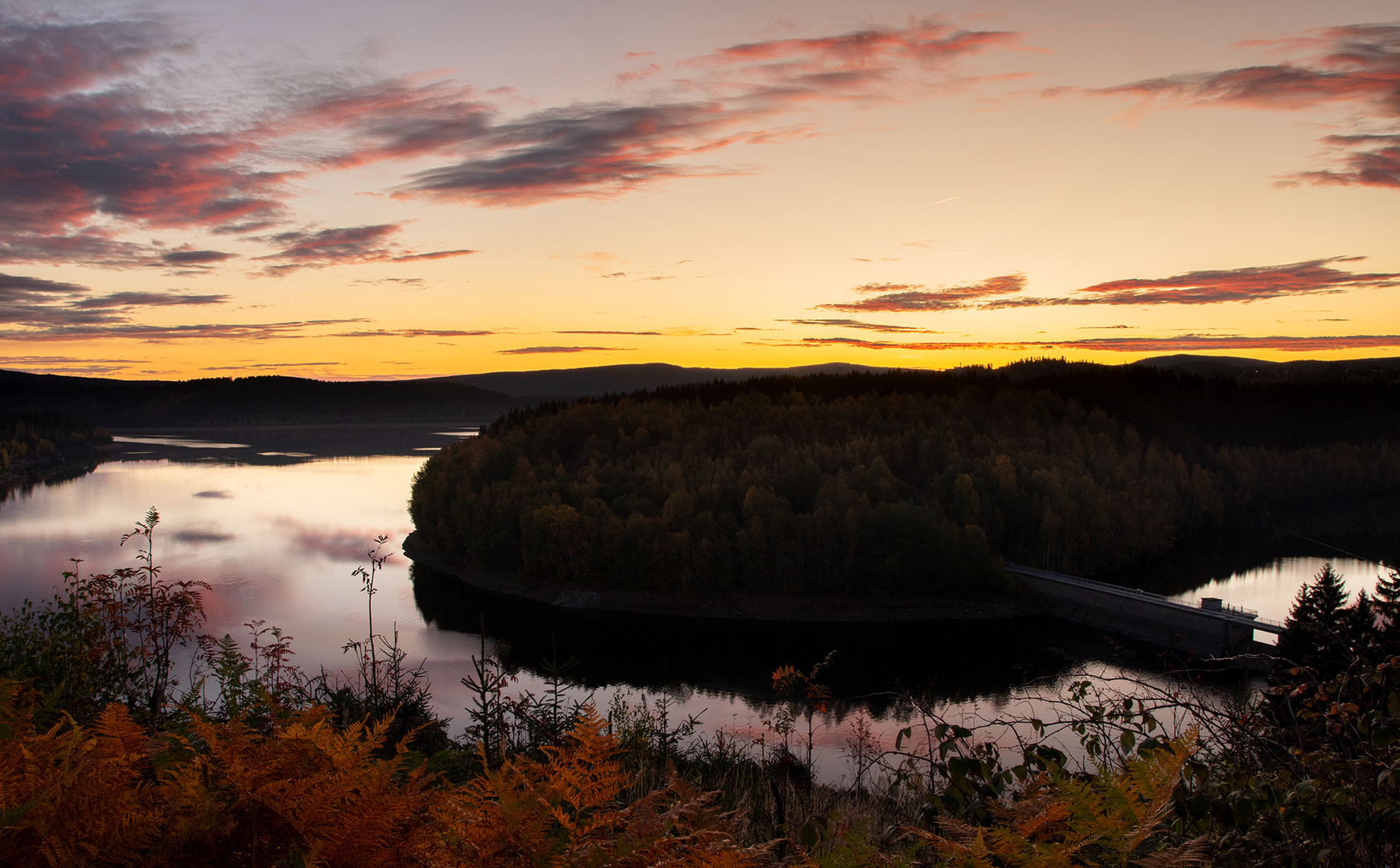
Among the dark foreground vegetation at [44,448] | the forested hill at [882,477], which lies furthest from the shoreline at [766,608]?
the dark foreground vegetation at [44,448]

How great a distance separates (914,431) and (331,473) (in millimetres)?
68570

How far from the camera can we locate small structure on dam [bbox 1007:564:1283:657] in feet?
110

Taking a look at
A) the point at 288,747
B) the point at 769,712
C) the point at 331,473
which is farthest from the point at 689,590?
the point at 331,473

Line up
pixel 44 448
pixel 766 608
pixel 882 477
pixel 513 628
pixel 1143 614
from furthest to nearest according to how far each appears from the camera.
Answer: pixel 44 448, pixel 882 477, pixel 766 608, pixel 513 628, pixel 1143 614

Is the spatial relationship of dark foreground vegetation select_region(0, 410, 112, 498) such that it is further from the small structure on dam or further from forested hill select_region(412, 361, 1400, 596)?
the small structure on dam

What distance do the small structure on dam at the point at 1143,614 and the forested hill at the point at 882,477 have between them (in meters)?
2.91

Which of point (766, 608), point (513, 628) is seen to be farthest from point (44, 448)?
point (766, 608)

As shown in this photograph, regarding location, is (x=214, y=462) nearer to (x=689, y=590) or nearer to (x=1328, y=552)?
(x=689, y=590)

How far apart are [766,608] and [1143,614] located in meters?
17.6

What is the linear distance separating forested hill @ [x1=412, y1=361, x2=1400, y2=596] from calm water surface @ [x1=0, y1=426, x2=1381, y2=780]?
448cm

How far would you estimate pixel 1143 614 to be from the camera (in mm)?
37656

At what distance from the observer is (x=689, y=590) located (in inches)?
1708

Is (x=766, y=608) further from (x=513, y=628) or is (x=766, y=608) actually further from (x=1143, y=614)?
(x=1143, y=614)

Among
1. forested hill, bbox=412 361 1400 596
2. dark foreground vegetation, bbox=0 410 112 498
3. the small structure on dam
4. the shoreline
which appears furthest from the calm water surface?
→ dark foreground vegetation, bbox=0 410 112 498
